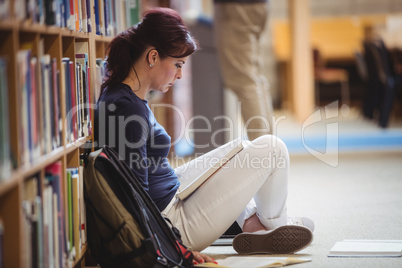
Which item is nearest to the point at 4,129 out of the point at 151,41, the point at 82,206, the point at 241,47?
the point at 82,206

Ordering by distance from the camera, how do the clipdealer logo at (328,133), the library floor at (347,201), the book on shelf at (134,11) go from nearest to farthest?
the library floor at (347,201), the book on shelf at (134,11), the clipdealer logo at (328,133)

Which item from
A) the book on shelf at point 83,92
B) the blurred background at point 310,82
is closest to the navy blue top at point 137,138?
the book on shelf at point 83,92

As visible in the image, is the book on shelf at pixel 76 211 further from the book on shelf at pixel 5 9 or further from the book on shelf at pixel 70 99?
the book on shelf at pixel 5 9

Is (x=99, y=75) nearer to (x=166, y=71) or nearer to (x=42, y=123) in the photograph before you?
(x=166, y=71)

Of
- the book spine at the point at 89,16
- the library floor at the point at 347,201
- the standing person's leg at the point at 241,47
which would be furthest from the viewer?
the standing person's leg at the point at 241,47

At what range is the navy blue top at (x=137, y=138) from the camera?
198 centimetres

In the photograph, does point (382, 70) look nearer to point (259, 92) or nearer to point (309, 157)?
point (309, 157)

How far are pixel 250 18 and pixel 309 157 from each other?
162 centimetres

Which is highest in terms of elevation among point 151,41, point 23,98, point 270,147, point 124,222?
point 151,41

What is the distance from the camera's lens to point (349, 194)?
137 inches

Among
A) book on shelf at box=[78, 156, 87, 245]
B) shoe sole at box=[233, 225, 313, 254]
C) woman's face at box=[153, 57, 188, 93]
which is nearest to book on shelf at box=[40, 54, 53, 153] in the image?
book on shelf at box=[78, 156, 87, 245]

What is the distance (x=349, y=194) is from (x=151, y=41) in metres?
1.80

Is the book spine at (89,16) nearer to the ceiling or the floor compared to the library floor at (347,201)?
nearer to the ceiling

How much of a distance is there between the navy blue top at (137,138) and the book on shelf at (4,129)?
623 millimetres
